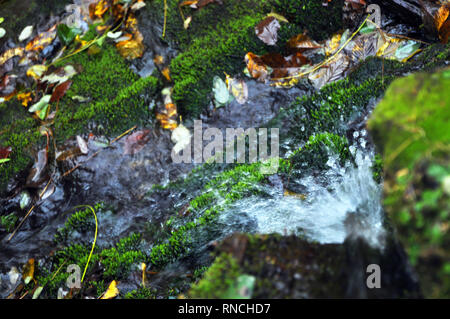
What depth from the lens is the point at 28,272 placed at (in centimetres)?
244

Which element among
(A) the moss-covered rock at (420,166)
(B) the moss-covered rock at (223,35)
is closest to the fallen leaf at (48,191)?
(B) the moss-covered rock at (223,35)

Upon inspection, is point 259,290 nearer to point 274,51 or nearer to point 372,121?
point 372,121

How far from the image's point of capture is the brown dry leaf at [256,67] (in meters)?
2.88

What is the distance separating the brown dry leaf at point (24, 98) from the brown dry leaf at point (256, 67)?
2.47m

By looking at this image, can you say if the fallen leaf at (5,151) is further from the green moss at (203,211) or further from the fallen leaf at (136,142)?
the green moss at (203,211)

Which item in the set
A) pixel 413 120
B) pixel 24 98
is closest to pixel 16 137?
pixel 24 98

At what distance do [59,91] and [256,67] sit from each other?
2.12 m

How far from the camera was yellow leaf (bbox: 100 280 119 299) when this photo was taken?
1956 millimetres

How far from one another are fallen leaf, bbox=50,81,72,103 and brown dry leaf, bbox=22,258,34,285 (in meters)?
1.68

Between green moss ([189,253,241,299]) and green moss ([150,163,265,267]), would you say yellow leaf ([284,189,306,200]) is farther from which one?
green moss ([189,253,241,299])

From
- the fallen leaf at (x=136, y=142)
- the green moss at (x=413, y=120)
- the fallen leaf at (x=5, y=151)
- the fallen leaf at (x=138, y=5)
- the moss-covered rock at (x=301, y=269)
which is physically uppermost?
the green moss at (x=413, y=120)

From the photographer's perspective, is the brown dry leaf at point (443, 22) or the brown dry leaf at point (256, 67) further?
the brown dry leaf at point (256, 67)

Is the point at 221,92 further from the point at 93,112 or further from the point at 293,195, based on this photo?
the point at 293,195

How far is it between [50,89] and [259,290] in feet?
10.8
